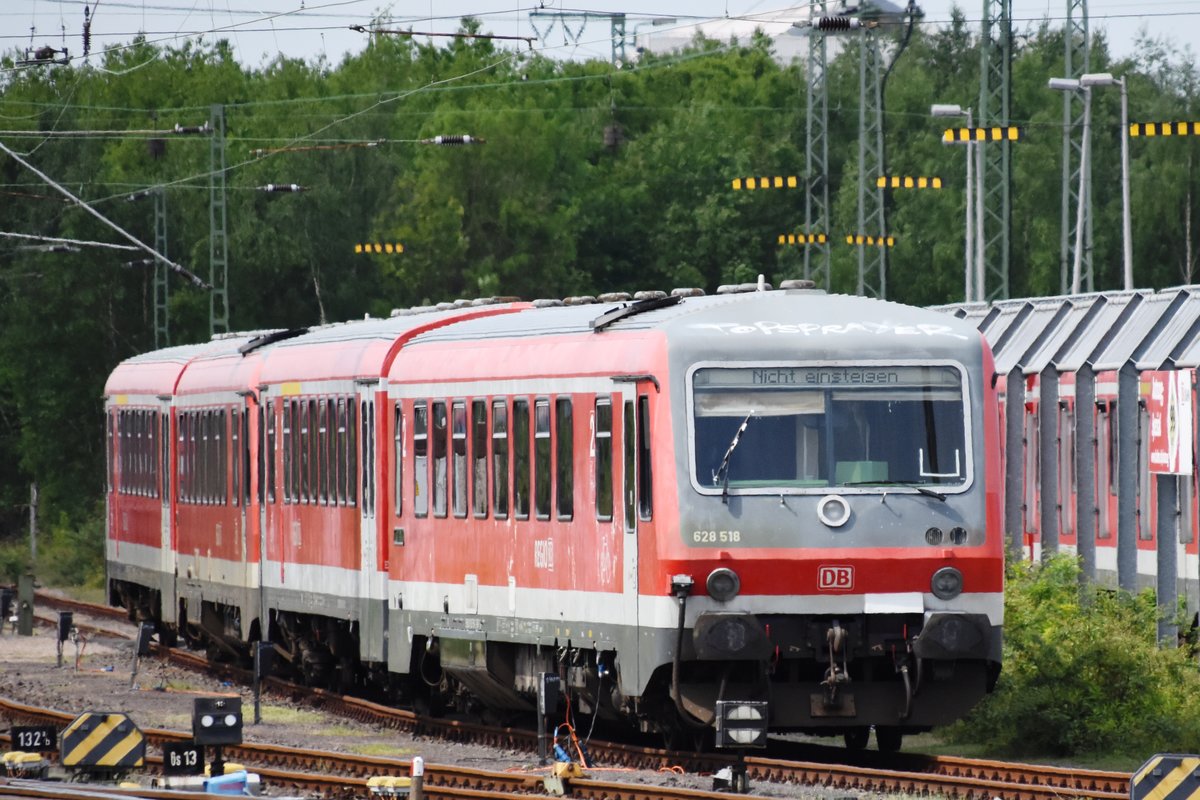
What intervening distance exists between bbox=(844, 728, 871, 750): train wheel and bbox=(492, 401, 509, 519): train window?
121 inches

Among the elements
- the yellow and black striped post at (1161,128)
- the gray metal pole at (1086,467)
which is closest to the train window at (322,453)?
the gray metal pole at (1086,467)

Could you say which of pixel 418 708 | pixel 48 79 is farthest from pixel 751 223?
pixel 418 708

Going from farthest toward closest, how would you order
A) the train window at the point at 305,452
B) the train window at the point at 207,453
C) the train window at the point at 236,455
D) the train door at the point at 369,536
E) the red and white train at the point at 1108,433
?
the train window at the point at 207,453
the train window at the point at 236,455
the train window at the point at 305,452
the train door at the point at 369,536
the red and white train at the point at 1108,433

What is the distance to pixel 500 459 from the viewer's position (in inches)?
837

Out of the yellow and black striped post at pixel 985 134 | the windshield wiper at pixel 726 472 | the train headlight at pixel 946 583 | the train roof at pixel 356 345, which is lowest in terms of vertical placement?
the train headlight at pixel 946 583

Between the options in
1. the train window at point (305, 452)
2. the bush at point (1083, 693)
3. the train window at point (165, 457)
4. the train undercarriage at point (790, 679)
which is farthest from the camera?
the train window at point (165, 457)

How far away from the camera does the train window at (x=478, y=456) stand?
2155 cm

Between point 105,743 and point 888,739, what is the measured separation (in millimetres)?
5628

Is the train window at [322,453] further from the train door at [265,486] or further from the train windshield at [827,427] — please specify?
the train windshield at [827,427]

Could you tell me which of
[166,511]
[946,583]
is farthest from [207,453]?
[946,583]

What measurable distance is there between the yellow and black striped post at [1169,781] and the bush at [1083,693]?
6696 millimetres

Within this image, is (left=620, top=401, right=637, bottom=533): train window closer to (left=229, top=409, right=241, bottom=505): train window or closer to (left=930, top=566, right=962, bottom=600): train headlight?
(left=930, top=566, right=962, bottom=600): train headlight

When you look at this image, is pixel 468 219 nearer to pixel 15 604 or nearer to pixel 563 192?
pixel 563 192

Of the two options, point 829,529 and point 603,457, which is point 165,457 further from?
point 829,529
